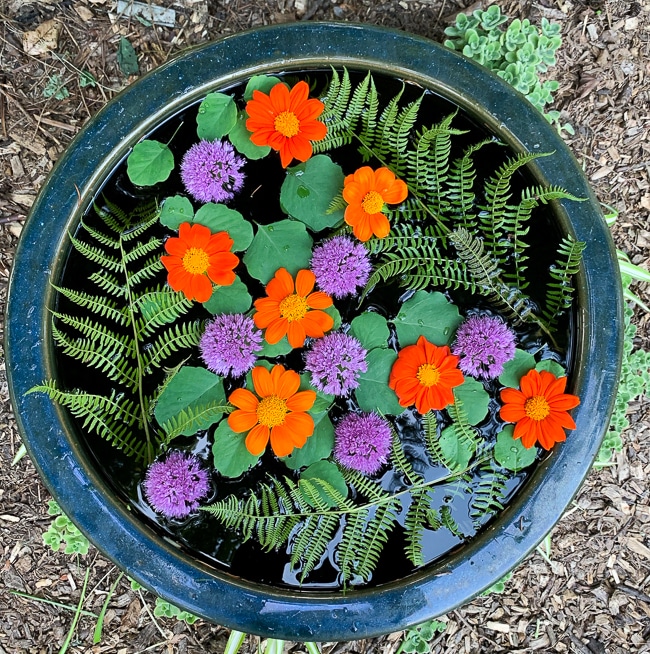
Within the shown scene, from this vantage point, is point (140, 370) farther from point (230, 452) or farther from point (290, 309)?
point (290, 309)

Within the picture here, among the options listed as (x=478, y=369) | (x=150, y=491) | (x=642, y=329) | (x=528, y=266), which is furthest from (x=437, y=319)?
(x=642, y=329)

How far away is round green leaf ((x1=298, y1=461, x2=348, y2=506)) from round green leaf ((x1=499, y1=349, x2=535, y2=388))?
0.48 m

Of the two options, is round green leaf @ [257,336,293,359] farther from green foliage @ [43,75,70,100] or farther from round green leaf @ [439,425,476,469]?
green foliage @ [43,75,70,100]

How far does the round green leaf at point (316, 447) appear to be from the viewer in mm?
1530

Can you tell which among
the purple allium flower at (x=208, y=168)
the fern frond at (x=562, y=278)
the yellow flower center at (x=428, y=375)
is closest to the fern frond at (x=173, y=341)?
the purple allium flower at (x=208, y=168)

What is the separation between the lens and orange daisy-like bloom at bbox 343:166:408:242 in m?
1.44

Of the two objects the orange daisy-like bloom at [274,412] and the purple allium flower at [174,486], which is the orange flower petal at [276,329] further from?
the purple allium flower at [174,486]

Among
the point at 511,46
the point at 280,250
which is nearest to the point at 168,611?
the point at 280,250

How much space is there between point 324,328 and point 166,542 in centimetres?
65

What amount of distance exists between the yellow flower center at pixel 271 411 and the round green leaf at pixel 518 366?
21.8 inches

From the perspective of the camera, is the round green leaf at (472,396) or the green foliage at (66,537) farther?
the green foliage at (66,537)

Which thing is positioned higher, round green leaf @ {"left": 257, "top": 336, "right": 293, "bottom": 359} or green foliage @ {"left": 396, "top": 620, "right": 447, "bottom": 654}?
round green leaf @ {"left": 257, "top": 336, "right": 293, "bottom": 359}

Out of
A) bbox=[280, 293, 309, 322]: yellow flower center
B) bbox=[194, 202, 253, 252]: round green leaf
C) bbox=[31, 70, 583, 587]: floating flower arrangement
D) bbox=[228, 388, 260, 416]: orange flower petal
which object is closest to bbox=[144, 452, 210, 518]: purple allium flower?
bbox=[31, 70, 583, 587]: floating flower arrangement

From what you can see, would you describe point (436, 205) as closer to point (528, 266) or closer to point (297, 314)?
point (528, 266)
